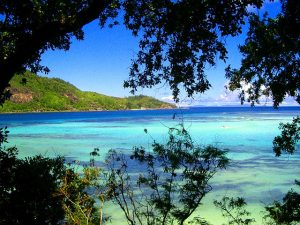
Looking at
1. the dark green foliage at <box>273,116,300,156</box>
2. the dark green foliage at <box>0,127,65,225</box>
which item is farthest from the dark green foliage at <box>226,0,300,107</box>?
the dark green foliage at <box>0,127,65,225</box>

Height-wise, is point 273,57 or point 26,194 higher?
point 273,57

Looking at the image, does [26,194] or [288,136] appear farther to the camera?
[288,136]

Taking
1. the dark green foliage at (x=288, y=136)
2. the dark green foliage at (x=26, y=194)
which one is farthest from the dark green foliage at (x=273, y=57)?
the dark green foliage at (x=26, y=194)

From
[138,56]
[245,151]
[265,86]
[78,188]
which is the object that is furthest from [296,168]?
[138,56]

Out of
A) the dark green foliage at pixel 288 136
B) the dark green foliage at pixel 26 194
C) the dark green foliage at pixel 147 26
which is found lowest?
the dark green foliage at pixel 26 194

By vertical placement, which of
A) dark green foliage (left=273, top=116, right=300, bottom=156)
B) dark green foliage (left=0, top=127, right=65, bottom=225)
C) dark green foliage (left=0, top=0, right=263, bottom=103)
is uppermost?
dark green foliage (left=0, top=0, right=263, bottom=103)

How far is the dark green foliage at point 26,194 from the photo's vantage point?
7875mm

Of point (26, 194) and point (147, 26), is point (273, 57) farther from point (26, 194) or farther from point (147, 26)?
point (26, 194)

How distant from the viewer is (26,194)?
823 cm

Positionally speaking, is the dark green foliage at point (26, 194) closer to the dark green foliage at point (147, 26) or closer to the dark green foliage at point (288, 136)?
the dark green foliage at point (147, 26)

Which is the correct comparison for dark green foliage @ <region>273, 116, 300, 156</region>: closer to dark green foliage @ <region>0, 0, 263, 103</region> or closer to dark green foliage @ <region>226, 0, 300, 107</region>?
dark green foliage @ <region>226, 0, 300, 107</region>

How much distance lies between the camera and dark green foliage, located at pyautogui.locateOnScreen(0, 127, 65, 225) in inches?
310

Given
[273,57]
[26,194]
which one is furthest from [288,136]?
[26,194]

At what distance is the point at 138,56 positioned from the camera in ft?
22.4
